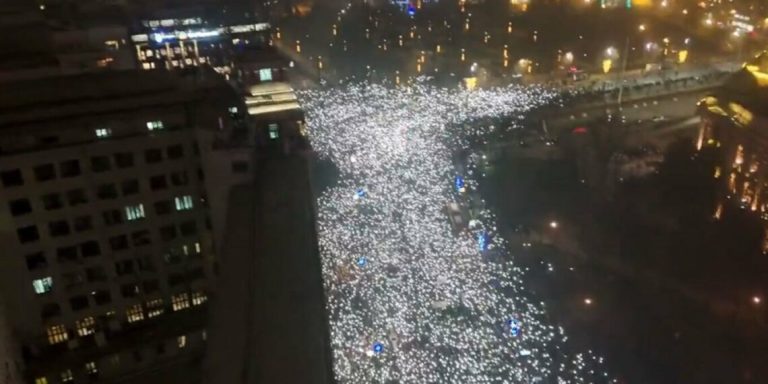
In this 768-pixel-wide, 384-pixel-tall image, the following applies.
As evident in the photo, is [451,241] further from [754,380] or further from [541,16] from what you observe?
[541,16]

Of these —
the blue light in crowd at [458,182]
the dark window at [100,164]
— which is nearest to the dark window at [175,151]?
the dark window at [100,164]

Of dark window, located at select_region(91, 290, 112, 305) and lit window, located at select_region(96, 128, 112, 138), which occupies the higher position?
lit window, located at select_region(96, 128, 112, 138)

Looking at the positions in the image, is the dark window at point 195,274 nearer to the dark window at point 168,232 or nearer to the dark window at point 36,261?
the dark window at point 168,232

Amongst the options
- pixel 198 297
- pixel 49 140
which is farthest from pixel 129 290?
pixel 49 140

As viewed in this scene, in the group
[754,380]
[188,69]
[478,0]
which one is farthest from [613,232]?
[478,0]

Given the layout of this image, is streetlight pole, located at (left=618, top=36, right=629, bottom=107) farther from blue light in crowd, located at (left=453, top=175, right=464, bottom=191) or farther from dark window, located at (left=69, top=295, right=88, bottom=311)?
dark window, located at (left=69, top=295, right=88, bottom=311)

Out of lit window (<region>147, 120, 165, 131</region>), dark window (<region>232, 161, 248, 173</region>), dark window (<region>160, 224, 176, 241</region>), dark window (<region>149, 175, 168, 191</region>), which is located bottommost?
dark window (<region>160, 224, 176, 241</region>)

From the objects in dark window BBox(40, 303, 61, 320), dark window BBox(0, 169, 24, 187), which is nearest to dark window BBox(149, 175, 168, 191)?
dark window BBox(0, 169, 24, 187)
